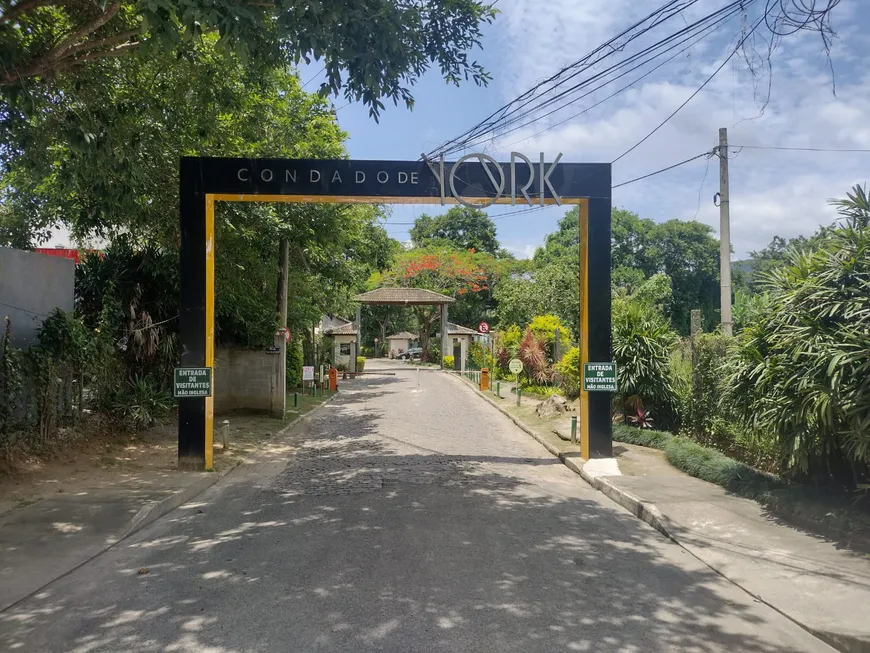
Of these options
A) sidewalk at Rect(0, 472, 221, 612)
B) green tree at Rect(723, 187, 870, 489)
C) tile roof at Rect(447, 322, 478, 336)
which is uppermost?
tile roof at Rect(447, 322, 478, 336)

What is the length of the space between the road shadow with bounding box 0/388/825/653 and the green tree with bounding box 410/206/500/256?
165ft

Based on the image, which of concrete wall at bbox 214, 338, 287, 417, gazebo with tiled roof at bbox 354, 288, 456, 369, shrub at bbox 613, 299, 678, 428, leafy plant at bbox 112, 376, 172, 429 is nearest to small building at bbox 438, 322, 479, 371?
gazebo with tiled roof at bbox 354, 288, 456, 369

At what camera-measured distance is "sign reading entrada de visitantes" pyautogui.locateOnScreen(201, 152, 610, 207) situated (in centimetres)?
1003

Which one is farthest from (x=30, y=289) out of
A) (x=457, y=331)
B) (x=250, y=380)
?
(x=457, y=331)

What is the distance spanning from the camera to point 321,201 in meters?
10.5

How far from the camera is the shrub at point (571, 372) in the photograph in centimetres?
1841

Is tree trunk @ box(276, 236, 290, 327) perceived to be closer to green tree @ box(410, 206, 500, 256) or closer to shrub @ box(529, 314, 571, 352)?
shrub @ box(529, 314, 571, 352)

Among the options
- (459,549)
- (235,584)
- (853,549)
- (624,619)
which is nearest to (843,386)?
(853,549)

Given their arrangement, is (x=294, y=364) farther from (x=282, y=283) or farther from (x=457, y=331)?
(x=457, y=331)

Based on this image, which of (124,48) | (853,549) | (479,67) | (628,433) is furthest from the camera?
(628,433)

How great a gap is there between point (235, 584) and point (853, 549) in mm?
5546

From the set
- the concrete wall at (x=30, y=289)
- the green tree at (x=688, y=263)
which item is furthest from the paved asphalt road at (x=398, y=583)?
the green tree at (x=688, y=263)

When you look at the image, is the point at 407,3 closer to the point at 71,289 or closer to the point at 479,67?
the point at 479,67

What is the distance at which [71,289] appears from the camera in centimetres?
1091
